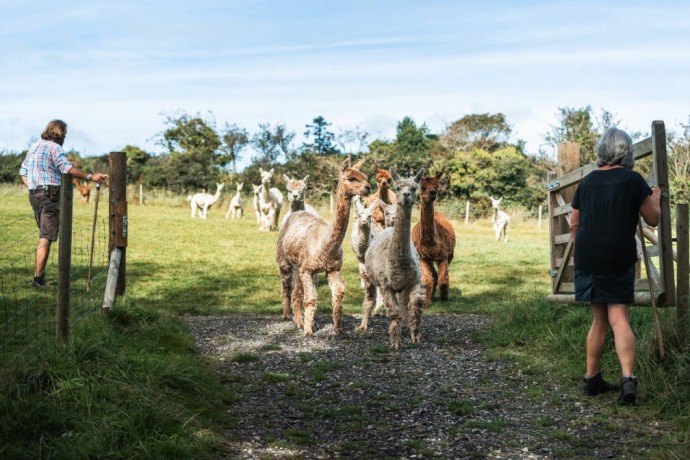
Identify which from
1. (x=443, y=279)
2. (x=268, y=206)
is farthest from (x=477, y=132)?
(x=443, y=279)

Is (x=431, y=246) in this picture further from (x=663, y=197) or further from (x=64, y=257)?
(x=64, y=257)

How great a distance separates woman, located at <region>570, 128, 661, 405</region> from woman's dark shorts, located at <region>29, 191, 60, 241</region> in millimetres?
6703

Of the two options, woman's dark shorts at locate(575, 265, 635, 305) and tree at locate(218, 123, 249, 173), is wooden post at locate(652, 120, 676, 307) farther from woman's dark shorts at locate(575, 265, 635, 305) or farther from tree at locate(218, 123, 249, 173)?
tree at locate(218, 123, 249, 173)

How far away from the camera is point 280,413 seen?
18.2 ft

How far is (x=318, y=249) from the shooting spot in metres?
8.59

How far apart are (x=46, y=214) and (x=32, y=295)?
1.14 meters

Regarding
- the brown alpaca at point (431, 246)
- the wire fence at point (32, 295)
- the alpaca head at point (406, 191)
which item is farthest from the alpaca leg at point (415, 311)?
the wire fence at point (32, 295)

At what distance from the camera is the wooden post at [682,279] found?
5.58 meters

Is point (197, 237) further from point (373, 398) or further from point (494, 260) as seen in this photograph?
point (373, 398)

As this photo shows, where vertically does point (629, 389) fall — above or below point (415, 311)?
below

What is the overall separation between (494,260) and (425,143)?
33319 millimetres

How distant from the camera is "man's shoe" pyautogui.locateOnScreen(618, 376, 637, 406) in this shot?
528 cm

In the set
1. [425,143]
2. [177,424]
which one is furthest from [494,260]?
[425,143]

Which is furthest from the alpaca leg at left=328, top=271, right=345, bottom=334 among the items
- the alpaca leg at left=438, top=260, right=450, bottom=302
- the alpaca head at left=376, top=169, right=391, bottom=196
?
the alpaca leg at left=438, top=260, right=450, bottom=302
